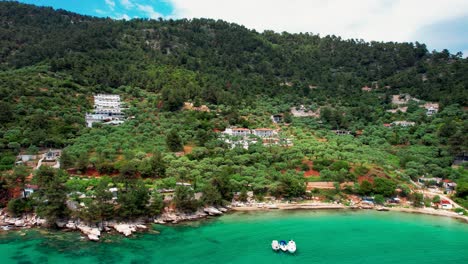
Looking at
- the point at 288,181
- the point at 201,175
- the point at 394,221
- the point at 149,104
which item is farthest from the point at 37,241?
the point at 149,104

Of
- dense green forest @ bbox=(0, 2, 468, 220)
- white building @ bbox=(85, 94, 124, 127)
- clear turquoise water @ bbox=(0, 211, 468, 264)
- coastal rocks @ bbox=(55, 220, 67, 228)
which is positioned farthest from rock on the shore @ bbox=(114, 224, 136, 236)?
white building @ bbox=(85, 94, 124, 127)

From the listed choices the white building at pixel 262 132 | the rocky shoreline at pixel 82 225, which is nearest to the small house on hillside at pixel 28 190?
the rocky shoreline at pixel 82 225

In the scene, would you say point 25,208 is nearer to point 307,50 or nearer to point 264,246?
point 264,246

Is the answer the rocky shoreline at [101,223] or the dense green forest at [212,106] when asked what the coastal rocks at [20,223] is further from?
the dense green forest at [212,106]

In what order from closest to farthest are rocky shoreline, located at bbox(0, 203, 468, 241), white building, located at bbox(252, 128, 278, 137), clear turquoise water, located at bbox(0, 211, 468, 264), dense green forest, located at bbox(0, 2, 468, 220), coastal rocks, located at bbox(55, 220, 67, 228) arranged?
1. clear turquoise water, located at bbox(0, 211, 468, 264)
2. rocky shoreline, located at bbox(0, 203, 468, 241)
3. coastal rocks, located at bbox(55, 220, 67, 228)
4. dense green forest, located at bbox(0, 2, 468, 220)
5. white building, located at bbox(252, 128, 278, 137)

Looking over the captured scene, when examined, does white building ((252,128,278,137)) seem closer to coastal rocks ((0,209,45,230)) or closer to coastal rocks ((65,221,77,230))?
coastal rocks ((65,221,77,230))

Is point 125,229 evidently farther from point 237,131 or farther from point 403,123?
point 403,123

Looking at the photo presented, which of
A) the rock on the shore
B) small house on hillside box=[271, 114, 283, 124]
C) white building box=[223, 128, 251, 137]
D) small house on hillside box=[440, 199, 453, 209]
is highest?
small house on hillside box=[271, 114, 283, 124]

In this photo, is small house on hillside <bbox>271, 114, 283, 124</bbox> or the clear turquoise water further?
small house on hillside <bbox>271, 114, 283, 124</bbox>

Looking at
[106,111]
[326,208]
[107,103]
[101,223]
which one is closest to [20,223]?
[101,223]
